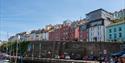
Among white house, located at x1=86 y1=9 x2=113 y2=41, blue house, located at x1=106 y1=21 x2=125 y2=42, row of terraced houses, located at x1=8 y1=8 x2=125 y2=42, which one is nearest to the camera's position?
blue house, located at x1=106 y1=21 x2=125 y2=42

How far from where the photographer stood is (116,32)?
51281 millimetres

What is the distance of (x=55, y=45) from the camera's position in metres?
45.8

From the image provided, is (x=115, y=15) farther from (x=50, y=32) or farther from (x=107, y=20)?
(x=50, y=32)

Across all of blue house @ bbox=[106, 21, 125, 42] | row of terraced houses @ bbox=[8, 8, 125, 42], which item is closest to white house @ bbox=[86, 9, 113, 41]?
row of terraced houses @ bbox=[8, 8, 125, 42]

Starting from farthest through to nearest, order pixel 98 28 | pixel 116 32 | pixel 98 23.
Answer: pixel 98 23
pixel 98 28
pixel 116 32

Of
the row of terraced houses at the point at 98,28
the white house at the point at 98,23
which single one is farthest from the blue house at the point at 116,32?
the white house at the point at 98,23

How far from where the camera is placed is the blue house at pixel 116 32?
4968cm

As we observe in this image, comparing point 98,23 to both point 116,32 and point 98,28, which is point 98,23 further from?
point 116,32

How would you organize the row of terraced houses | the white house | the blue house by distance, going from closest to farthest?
the blue house → the row of terraced houses → the white house

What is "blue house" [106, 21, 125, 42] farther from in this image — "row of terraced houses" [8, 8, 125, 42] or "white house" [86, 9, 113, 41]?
"white house" [86, 9, 113, 41]

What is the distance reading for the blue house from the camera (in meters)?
49.7

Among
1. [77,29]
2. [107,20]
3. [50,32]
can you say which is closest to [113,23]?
[107,20]

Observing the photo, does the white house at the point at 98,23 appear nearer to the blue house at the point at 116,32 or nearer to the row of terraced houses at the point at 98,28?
the row of terraced houses at the point at 98,28

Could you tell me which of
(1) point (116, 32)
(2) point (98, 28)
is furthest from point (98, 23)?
(1) point (116, 32)
